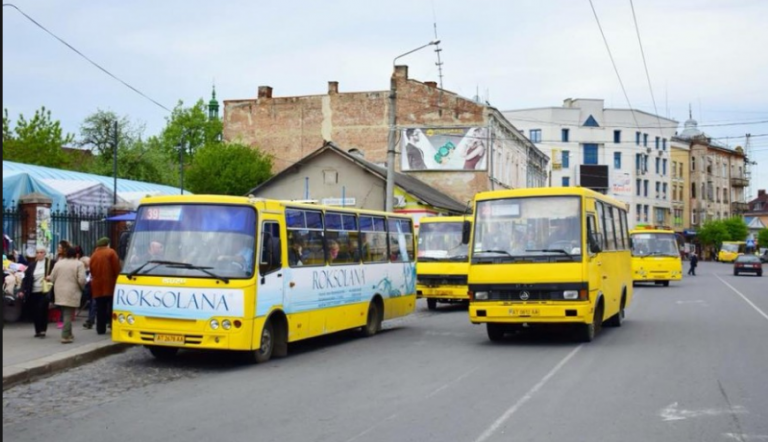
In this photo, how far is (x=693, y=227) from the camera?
116m

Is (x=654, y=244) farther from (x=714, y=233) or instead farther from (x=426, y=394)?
(x=714, y=233)

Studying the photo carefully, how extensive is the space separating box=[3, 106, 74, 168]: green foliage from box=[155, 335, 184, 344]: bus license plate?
34794 millimetres

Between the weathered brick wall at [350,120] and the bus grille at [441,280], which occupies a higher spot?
the weathered brick wall at [350,120]

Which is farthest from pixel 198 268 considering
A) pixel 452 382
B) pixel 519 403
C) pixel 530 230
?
pixel 530 230

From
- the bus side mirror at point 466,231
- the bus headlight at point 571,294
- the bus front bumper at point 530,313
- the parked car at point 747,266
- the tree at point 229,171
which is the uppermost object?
the tree at point 229,171

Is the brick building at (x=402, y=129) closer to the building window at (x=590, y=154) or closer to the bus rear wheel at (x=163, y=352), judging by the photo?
the bus rear wheel at (x=163, y=352)

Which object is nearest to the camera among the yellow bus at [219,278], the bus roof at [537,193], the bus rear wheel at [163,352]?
the yellow bus at [219,278]

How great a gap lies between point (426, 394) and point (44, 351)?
6.69m

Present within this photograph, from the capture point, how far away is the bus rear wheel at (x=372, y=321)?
17234mm

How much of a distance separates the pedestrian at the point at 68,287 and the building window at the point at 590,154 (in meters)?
90.4

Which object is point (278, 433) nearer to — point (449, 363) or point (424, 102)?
point (449, 363)

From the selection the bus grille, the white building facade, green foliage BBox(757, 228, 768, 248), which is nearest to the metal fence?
the bus grille

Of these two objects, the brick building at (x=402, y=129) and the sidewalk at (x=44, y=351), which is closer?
the sidewalk at (x=44, y=351)

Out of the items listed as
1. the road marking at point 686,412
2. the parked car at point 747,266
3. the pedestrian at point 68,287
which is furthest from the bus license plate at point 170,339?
the parked car at point 747,266
